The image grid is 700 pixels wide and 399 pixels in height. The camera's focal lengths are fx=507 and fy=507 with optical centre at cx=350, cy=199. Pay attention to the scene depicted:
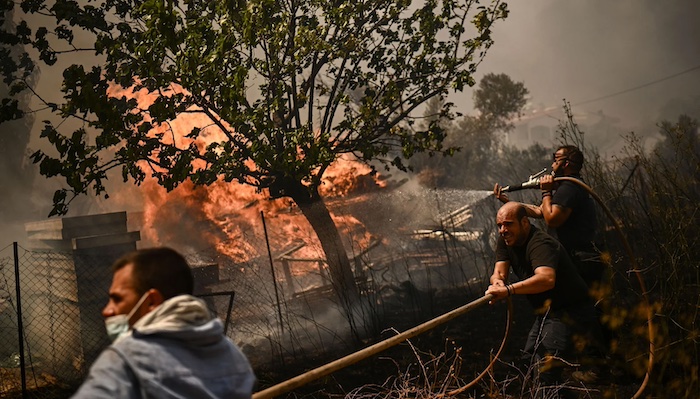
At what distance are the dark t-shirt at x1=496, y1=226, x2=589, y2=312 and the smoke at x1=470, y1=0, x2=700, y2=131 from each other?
155 feet

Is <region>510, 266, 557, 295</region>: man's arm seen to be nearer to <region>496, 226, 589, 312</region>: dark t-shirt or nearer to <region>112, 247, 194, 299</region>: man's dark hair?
<region>496, 226, 589, 312</region>: dark t-shirt

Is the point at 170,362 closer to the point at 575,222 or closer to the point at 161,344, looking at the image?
the point at 161,344

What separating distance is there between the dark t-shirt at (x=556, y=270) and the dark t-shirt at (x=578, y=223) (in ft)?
2.52

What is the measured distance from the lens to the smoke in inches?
1913

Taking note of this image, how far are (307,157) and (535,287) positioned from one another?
3441 millimetres

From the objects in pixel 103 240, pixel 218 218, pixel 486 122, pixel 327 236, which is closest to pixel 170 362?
pixel 327 236

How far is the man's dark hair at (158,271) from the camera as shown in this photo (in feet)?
5.49

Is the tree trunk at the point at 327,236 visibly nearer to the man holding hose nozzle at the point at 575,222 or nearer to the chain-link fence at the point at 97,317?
the chain-link fence at the point at 97,317

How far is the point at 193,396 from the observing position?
1.54 metres

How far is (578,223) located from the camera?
4.80 meters

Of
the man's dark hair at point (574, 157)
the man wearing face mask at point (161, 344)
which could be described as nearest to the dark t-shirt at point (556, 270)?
the man's dark hair at point (574, 157)

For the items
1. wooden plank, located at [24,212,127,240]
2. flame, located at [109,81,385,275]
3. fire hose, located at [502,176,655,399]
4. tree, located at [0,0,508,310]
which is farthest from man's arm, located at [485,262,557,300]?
flame, located at [109,81,385,275]

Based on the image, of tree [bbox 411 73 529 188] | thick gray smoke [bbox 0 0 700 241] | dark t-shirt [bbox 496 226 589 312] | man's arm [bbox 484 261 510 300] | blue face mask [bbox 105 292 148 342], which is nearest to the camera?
blue face mask [bbox 105 292 148 342]

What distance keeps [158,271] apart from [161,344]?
27cm
